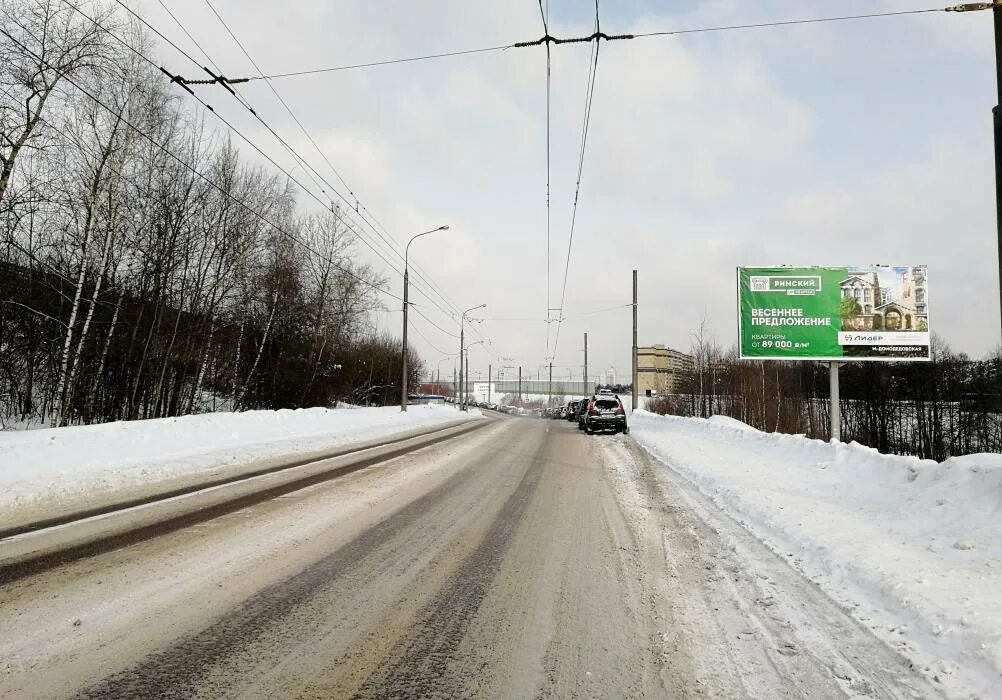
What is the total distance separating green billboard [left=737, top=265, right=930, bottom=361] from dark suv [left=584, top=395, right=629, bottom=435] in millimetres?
5816

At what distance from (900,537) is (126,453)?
43.7 feet

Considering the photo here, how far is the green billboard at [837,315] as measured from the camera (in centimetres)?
2005

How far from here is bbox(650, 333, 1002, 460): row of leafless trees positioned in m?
32.5

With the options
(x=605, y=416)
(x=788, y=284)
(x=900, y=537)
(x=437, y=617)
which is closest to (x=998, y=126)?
(x=900, y=537)

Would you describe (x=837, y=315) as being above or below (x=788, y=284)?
below

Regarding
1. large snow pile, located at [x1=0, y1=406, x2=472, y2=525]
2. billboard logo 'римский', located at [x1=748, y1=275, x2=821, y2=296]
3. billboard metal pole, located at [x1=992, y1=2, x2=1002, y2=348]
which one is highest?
billboard logo 'римский', located at [x1=748, y1=275, x2=821, y2=296]

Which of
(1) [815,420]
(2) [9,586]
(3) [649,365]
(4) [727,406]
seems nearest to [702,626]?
(2) [9,586]

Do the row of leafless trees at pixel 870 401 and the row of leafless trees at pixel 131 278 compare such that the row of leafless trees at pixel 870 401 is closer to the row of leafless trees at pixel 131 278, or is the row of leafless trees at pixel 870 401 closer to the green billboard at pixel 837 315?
the green billboard at pixel 837 315

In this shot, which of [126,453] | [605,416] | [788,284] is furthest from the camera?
[605,416]

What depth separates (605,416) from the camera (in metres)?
23.9

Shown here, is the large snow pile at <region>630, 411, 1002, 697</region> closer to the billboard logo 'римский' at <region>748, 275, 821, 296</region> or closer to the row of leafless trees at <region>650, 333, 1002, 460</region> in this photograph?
the billboard logo 'римский' at <region>748, 275, 821, 296</region>

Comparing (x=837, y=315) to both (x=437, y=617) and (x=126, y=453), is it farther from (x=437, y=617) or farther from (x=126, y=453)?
(x=126, y=453)

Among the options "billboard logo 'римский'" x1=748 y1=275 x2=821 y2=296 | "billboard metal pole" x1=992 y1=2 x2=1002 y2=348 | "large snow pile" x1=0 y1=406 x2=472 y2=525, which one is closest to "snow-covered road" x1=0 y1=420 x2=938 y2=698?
"large snow pile" x1=0 y1=406 x2=472 y2=525

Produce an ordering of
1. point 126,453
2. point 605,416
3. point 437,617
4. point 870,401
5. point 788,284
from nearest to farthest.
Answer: point 437,617, point 126,453, point 788,284, point 605,416, point 870,401
